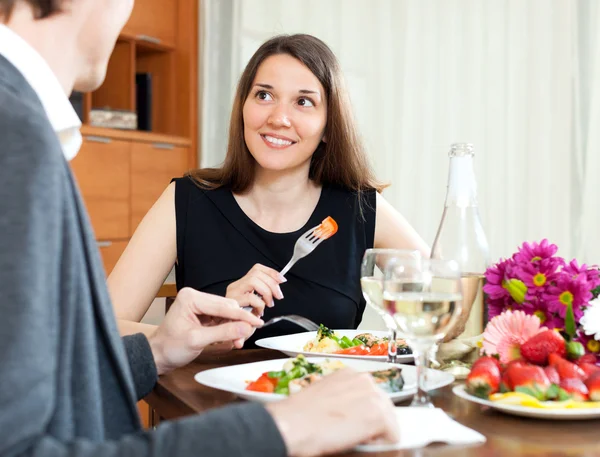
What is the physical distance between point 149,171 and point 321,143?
7.38 ft

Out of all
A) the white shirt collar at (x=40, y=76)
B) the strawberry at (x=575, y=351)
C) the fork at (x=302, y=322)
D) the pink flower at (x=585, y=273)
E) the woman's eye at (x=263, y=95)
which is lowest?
the fork at (x=302, y=322)

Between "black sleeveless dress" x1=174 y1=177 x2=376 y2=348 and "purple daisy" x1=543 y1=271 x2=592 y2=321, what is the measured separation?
3.06 feet

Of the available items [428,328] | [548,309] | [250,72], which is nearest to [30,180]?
[428,328]

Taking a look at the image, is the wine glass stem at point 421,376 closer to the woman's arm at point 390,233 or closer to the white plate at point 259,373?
the white plate at point 259,373

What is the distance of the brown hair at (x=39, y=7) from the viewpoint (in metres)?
0.74

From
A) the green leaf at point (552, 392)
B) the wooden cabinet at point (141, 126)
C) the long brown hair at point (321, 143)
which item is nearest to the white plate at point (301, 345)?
the green leaf at point (552, 392)

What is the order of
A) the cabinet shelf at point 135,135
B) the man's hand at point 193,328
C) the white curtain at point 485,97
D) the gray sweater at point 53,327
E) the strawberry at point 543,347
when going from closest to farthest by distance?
1. the gray sweater at point 53,327
2. the strawberry at point 543,347
3. the man's hand at point 193,328
4. the white curtain at point 485,97
5. the cabinet shelf at point 135,135

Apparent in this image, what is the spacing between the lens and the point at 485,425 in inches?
36.2

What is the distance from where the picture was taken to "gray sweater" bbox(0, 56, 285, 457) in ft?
1.99

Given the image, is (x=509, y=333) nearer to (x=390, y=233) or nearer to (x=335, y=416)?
(x=335, y=416)

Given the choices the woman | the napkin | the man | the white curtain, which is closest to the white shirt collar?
the man

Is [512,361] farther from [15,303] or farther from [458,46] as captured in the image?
[458,46]

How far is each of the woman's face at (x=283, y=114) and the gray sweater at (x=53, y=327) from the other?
134 cm

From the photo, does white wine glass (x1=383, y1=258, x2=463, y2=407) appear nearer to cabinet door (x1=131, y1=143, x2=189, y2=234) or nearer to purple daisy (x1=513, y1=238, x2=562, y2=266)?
purple daisy (x1=513, y1=238, x2=562, y2=266)
